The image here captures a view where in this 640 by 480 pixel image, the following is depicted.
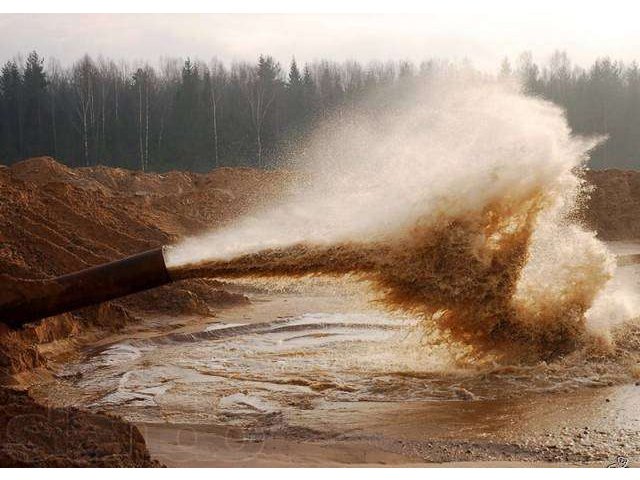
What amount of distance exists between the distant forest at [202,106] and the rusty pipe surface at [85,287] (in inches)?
914

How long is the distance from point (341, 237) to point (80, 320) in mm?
4866

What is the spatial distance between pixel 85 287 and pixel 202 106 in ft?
106

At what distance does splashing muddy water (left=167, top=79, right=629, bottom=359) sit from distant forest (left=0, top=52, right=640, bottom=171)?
2429 centimetres

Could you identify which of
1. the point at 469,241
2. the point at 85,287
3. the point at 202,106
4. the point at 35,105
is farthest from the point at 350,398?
the point at 202,106

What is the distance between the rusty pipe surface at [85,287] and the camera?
276 inches

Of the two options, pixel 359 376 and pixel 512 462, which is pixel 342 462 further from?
pixel 359 376

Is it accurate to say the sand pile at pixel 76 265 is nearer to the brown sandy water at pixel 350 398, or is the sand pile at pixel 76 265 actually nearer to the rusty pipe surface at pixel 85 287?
the rusty pipe surface at pixel 85 287

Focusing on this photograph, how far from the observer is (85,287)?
718cm

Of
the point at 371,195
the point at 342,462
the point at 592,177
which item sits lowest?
the point at 592,177

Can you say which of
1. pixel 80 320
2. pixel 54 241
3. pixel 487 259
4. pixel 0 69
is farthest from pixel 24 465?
pixel 0 69

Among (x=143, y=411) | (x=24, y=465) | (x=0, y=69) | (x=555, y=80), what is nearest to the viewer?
(x=24, y=465)

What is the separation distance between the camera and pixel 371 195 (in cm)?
750

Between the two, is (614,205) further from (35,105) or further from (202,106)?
(35,105)

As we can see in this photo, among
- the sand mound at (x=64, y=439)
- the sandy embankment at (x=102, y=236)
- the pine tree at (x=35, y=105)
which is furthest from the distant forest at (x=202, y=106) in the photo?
the sand mound at (x=64, y=439)
